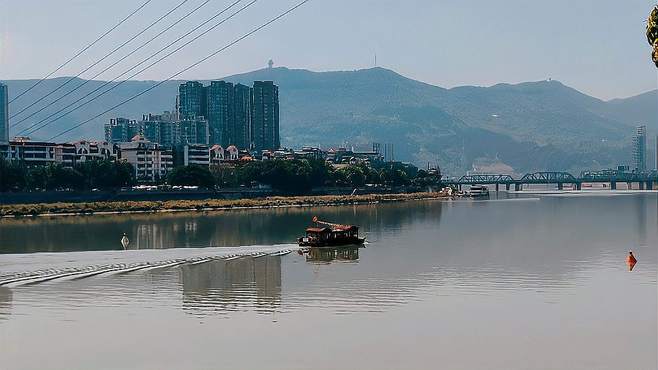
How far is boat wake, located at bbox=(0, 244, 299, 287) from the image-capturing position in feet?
107

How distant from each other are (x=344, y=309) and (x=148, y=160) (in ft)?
375

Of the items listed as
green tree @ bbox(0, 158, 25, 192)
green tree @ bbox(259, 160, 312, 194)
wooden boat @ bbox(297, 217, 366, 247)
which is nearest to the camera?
wooden boat @ bbox(297, 217, 366, 247)

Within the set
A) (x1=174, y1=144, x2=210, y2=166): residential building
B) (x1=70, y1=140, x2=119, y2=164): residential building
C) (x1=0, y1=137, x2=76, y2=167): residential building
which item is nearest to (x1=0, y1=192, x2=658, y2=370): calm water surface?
(x1=0, y1=137, x2=76, y2=167): residential building

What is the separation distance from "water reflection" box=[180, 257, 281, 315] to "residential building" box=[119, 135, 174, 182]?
3853 inches

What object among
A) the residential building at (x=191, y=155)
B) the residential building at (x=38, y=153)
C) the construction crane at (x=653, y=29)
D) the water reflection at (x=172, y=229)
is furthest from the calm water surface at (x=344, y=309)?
the residential building at (x=191, y=155)

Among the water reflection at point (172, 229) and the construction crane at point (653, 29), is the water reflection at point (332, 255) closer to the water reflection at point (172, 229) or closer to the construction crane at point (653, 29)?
the water reflection at point (172, 229)

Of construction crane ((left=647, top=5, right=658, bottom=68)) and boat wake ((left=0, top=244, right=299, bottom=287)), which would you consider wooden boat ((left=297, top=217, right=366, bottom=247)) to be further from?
construction crane ((left=647, top=5, right=658, bottom=68))

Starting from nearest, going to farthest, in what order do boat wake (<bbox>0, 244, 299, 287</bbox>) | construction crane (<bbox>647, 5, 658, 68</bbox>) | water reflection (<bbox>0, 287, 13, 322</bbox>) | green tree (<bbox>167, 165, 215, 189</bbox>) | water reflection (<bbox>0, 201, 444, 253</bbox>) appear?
construction crane (<bbox>647, 5, 658, 68</bbox>)
water reflection (<bbox>0, 287, 13, 322</bbox>)
boat wake (<bbox>0, 244, 299, 287</bbox>)
water reflection (<bbox>0, 201, 444, 253</bbox>)
green tree (<bbox>167, 165, 215, 189</bbox>)

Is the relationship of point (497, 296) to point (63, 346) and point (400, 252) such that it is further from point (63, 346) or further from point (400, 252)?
point (400, 252)

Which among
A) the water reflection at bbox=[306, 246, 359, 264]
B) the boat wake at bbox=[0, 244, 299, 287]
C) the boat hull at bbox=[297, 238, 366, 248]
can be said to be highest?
the boat hull at bbox=[297, 238, 366, 248]

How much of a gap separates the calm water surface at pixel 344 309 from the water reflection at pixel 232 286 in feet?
0.24

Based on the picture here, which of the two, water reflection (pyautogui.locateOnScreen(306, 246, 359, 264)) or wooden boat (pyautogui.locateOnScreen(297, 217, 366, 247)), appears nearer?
water reflection (pyautogui.locateOnScreen(306, 246, 359, 264))

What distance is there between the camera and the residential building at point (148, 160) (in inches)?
5325

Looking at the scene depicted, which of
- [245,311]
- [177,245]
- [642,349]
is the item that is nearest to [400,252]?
[177,245]
